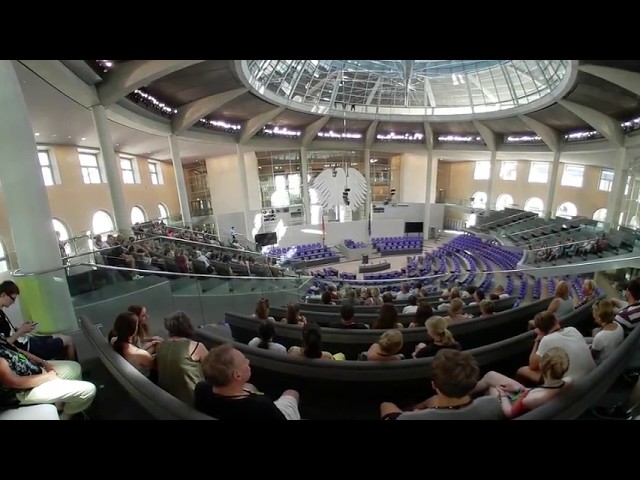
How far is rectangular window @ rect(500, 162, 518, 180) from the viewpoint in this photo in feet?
82.9

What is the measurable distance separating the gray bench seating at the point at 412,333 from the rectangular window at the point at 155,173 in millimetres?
21540

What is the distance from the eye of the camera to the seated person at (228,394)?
1.49 metres

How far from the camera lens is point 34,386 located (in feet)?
6.47

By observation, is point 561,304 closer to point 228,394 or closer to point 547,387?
point 547,387

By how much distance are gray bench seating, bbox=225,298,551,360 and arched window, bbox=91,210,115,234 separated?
1482 cm

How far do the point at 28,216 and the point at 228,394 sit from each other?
3956 millimetres

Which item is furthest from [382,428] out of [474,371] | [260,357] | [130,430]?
[130,430]

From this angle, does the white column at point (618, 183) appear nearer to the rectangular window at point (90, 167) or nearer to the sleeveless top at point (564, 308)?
the sleeveless top at point (564, 308)


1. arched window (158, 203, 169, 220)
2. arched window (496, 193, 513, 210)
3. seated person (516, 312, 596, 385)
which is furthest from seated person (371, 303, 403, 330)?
arched window (496, 193, 513, 210)

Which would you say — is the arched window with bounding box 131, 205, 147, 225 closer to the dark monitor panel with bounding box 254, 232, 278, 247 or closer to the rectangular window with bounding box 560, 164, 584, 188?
the dark monitor panel with bounding box 254, 232, 278, 247

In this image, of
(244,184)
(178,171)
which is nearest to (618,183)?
(244,184)

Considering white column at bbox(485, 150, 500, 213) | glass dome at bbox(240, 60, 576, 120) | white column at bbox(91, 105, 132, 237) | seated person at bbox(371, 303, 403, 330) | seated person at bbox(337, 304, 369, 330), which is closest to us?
seated person at bbox(371, 303, 403, 330)

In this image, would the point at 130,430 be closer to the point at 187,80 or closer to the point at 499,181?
the point at 187,80

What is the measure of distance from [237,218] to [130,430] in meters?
21.7
